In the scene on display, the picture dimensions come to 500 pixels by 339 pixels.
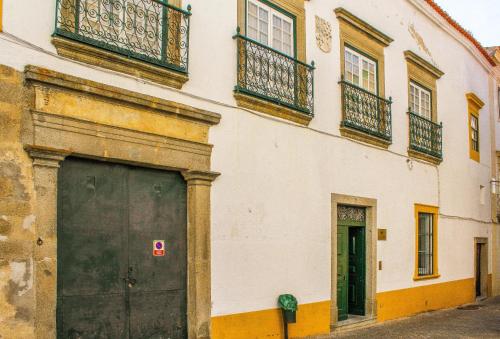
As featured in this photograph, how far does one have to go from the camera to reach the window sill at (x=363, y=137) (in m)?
10.6

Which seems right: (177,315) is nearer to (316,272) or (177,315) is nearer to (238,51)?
(316,272)

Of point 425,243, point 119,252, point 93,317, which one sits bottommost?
point 93,317

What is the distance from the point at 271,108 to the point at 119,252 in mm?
3317

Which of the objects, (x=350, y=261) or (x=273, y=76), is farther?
(x=350, y=261)

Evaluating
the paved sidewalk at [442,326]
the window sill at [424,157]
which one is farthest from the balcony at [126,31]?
the window sill at [424,157]

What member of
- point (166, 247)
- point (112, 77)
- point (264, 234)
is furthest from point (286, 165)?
point (112, 77)

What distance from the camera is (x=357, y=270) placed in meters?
11.3

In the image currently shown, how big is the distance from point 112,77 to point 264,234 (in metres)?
3.28

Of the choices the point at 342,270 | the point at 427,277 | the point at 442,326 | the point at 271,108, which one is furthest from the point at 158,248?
the point at 427,277

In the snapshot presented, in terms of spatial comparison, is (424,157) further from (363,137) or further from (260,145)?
(260,145)

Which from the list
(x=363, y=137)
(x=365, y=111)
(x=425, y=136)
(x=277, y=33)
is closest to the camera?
(x=277, y=33)

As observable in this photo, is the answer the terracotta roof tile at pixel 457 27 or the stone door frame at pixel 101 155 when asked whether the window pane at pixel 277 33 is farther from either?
the terracotta roof tile at pixel 457 27

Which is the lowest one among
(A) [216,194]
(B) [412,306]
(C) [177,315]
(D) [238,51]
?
(B) [412,306]

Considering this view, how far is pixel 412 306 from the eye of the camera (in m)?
12.6
